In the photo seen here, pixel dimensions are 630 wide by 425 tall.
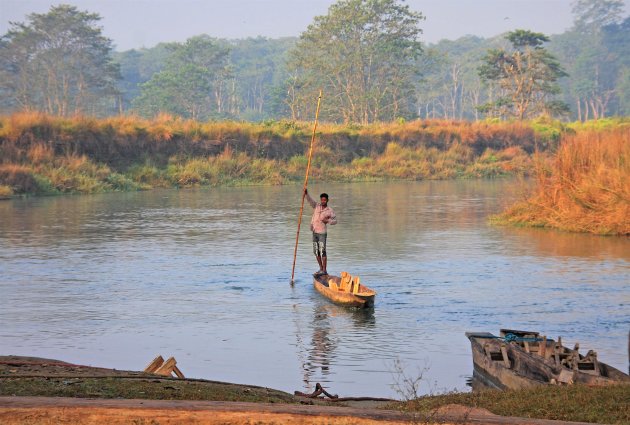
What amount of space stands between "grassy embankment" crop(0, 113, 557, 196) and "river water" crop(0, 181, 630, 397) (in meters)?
12.2

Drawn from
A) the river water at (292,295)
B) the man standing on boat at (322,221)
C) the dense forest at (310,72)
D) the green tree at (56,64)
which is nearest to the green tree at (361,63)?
the dense forest at (310,72)

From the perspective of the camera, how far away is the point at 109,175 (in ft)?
144

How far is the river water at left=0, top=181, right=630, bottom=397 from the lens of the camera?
11789 mm

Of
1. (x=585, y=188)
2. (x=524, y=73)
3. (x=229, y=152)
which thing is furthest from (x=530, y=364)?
(x=524, y=73)

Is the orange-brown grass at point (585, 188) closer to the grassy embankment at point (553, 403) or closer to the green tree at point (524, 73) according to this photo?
the grassy embankment at point (553, 403)

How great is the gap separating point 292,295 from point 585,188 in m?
10.6

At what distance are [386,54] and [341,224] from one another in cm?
5975

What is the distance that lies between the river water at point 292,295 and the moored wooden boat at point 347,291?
0.22 metres

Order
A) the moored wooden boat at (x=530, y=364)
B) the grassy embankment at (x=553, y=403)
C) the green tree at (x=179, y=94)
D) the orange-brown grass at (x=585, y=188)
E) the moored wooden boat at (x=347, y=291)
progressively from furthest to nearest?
the green tree at (x=179, y=94), the orange-brown grass at (x=585, y=188), the moored wooden boat at (x=347, y=291), the moored wooden boat at (x=530, y=364), the grassy embankment at (x=553, y=403)

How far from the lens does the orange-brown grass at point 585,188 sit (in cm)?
2381

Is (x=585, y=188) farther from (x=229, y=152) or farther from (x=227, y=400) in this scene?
(x=229, y=152)

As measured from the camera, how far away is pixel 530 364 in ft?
31.6

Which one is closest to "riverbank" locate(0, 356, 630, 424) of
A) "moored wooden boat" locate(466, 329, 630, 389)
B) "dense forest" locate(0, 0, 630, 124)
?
"moored wooden boat" locate(466, 329, 630, 389)

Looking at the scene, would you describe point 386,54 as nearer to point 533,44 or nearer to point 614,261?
point 533,44
